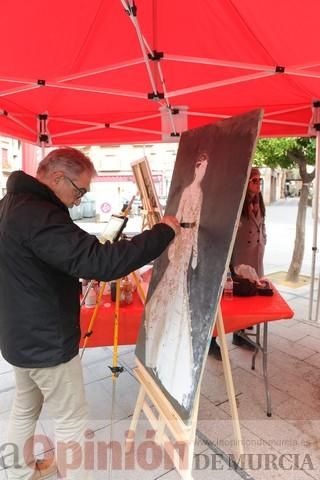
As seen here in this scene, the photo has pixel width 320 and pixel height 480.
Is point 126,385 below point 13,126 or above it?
below

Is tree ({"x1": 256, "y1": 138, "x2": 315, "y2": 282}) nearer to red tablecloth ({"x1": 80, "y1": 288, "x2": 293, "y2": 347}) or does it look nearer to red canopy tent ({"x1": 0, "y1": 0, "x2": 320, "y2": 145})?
red canopy tent ({"x1": 0, "y1": 0, "x2": 320, "y2": 145})

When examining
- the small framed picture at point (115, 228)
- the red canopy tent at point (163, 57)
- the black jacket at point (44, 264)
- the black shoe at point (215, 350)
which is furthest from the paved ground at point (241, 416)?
the red canopy tent at point (163, 57)

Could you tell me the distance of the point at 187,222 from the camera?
1570mm

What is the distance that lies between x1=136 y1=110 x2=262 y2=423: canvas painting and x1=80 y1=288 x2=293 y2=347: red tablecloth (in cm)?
33

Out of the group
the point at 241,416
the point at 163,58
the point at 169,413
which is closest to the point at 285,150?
the point at 163,58

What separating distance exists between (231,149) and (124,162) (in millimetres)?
17133

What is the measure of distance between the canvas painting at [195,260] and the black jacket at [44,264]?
0.20 meters

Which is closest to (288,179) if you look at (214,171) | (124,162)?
(124,162)

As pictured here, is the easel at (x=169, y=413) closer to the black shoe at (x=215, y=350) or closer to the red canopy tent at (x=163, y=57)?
the red canopy tent at (x=163, y=57)

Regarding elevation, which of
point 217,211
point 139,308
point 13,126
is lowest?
point 139,308

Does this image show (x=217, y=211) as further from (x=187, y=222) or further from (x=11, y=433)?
(x=11, y=433)

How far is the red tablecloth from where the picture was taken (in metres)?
1.98

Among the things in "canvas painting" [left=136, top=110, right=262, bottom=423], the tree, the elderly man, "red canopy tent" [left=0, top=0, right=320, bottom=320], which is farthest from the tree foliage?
the elderly man

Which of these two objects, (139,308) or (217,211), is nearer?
(217,211)
